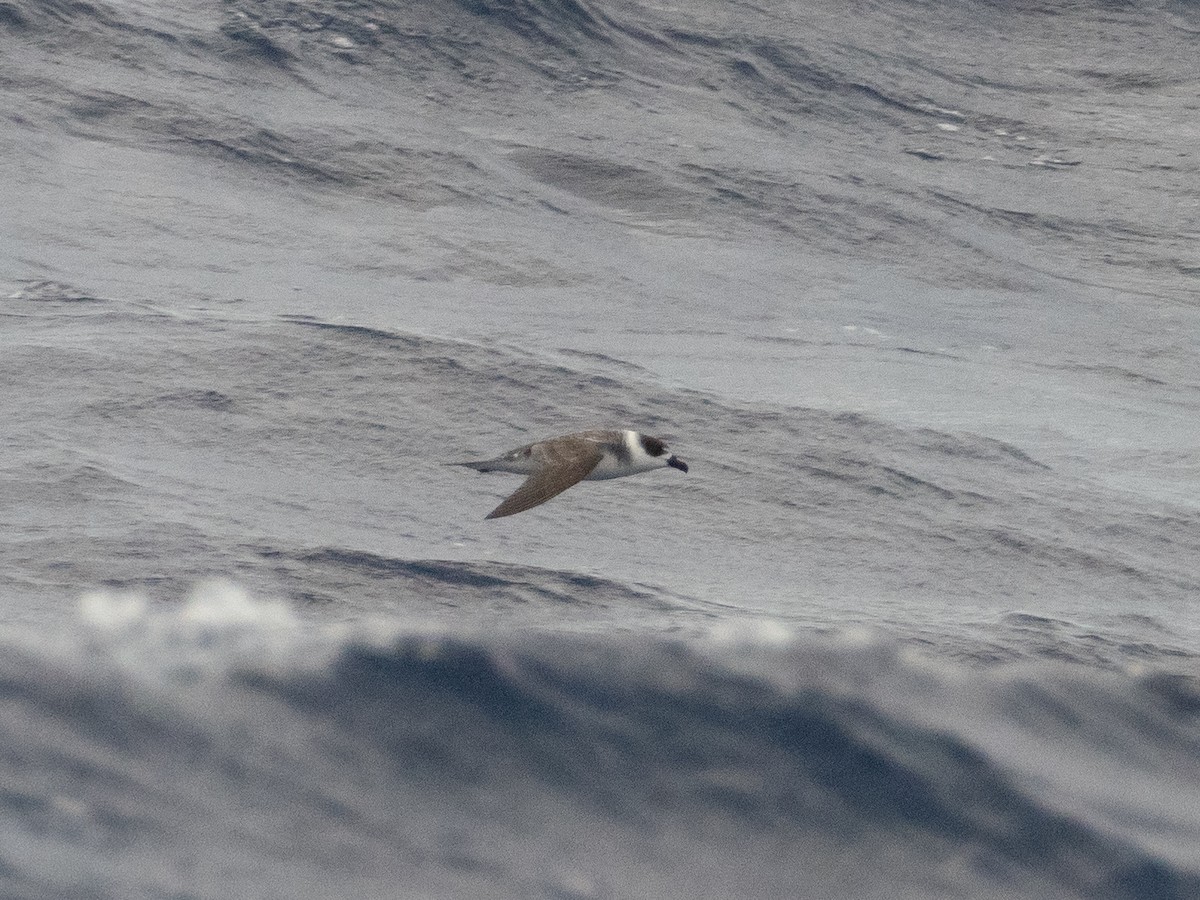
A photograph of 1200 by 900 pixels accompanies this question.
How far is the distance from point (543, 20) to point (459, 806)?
602 inches

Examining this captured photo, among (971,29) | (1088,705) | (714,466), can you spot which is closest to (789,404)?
(714,466)

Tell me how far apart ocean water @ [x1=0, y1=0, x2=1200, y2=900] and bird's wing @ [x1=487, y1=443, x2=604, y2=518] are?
18.8 inches

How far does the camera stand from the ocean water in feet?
23.8

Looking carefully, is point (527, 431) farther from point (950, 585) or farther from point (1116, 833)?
point (1116, 833)

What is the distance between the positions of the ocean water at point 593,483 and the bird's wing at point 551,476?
1.57 ft

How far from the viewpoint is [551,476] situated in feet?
31.0

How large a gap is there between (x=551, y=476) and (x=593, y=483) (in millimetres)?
2074

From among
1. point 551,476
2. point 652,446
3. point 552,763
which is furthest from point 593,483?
point 552,763

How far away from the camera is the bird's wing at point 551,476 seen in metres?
9.01

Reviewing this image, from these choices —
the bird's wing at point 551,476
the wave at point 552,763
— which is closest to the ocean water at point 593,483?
the wave at point 552,763

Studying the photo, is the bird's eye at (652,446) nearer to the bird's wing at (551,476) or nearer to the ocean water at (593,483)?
the bird's wing at (551,476)

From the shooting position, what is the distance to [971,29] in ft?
81.0

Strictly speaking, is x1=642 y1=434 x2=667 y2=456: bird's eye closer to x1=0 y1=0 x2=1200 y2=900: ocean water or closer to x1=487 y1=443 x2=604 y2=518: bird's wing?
x1=487 y1=443 x2=604 y2=518: bird's wing

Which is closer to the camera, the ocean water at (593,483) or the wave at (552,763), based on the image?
the wave at (552,763)
